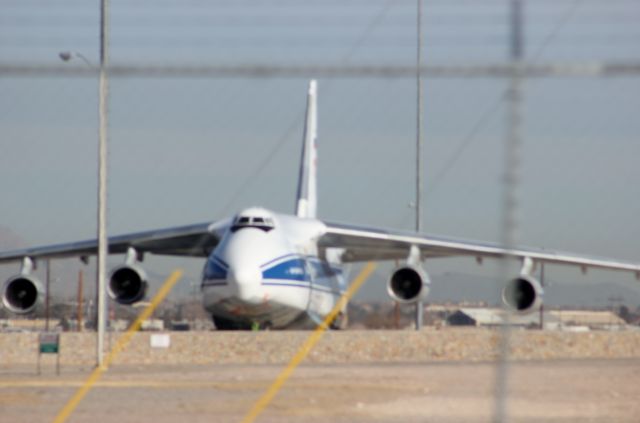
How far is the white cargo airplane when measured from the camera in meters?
27.8

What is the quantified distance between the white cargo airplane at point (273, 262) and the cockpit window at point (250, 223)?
0.07 ft

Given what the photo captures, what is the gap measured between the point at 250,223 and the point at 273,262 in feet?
3.48

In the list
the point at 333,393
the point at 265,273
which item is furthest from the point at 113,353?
the point at 333,393

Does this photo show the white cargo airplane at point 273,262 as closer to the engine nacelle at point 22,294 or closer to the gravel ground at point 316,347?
the engine nacelle at point 22,294

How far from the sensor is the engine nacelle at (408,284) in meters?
28.9

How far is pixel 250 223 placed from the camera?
28.7m

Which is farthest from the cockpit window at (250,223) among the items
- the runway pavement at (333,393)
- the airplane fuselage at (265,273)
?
the runway pavement at (333,393)

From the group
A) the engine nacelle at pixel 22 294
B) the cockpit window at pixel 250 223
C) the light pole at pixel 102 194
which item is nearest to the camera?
the light pole at pixel 102 194

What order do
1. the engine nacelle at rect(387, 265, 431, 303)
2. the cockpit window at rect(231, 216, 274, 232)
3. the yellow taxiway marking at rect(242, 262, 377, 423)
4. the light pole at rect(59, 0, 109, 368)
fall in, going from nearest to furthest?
the yellow taxiway marking at rect(242, 262, 377, 423) < the light pole at rect(59, 0, 109, 368) < the cockpit window at rect(231, 216, 274, 232) < the engine nacelle at rect(387, 265, 431, 303)

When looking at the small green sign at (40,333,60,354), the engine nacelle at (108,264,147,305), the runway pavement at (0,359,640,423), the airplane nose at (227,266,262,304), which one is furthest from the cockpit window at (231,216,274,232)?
the small green sign at (40,333,60,354)

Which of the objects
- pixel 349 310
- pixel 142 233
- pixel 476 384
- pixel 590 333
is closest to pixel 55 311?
pixel 142 233

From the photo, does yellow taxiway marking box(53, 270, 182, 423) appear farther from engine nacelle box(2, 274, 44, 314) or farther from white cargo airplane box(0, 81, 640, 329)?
engine nacelle box(2, 274, 44, 314)

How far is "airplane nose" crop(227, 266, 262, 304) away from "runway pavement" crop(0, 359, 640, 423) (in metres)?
2.05

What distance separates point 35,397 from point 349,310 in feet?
32.1
